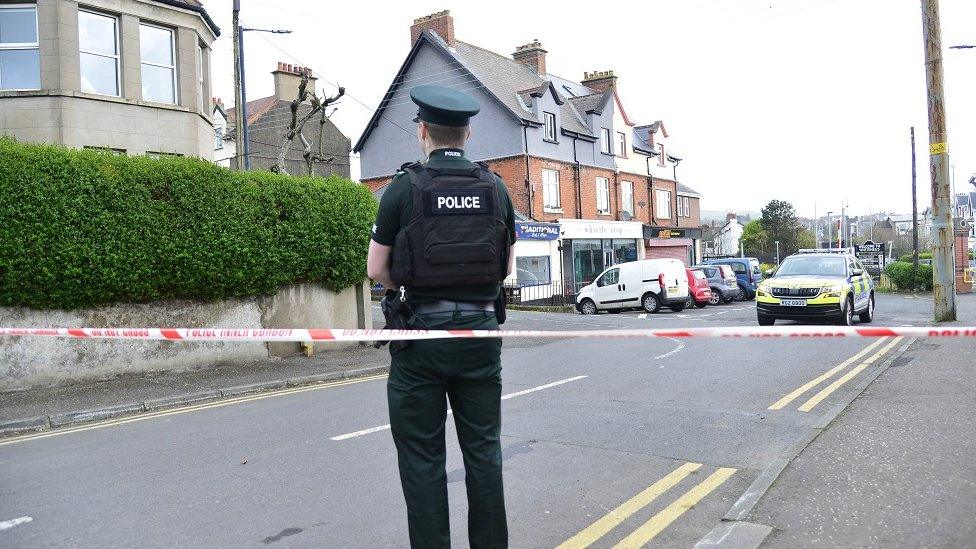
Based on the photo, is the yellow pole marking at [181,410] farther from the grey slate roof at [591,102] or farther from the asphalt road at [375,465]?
the grey slate roof at [591,102]

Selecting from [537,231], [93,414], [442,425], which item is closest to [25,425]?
[93,414]

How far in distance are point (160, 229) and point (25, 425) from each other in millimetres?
4069

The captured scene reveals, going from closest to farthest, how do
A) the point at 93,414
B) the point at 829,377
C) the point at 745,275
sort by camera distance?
the point at 93,414 < the point at 829,377 < the point at 745,275

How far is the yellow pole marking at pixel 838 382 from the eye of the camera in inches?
309

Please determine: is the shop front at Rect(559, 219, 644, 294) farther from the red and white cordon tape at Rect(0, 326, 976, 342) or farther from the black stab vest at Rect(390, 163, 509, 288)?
the black stab vest at Rect(390, 163, 509, 288)

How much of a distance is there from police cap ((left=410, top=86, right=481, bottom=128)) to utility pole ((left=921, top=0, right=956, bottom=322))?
15.2m

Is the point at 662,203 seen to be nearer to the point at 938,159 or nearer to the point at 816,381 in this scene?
the point at 938,159

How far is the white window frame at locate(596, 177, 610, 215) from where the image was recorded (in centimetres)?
4028

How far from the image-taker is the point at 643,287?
26859 millimetres

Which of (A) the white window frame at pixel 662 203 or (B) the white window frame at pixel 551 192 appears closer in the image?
(B) the white window frame at pixel 551 192

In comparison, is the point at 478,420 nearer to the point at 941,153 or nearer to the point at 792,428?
the point at 792,428

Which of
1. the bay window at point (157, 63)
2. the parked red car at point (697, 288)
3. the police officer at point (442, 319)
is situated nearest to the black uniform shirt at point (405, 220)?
the police officer at point (442, 319)

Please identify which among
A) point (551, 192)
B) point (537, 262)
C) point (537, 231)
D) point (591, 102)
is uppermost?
point (591, 102)

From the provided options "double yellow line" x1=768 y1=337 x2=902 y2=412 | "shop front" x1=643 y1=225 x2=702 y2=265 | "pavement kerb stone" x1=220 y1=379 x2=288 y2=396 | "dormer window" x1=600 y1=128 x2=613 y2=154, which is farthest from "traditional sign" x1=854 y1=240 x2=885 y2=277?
"pavement kerb stone" x1=220 y1=379 x2=288 y2=396
